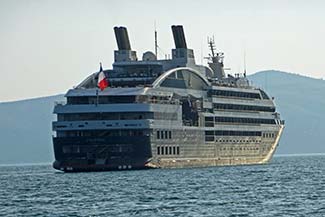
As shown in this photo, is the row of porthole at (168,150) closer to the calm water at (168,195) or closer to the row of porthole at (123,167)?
the row of porthole at (123,167)

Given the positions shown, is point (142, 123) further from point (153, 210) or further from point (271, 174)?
point (153, 210)

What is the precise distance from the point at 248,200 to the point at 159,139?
182 feet

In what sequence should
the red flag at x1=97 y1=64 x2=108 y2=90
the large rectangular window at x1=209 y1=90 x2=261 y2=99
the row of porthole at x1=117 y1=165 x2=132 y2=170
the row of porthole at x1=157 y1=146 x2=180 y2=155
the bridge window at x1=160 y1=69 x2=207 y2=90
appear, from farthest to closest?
the large rectangular window at x1=209 y1=90 x2=261 y2=99 → the bridge window at x1=160 y1=69 x2=207 y2=90 → the row of porthole at x1=157 y1=146 x2=180 y2=155 → the red flag at x1=97 y1=64 x2=108 y2=90 → the row of porthole at x1=117 y1=165 x2=132 y2=170

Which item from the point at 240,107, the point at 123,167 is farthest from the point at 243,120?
the point at 123,167

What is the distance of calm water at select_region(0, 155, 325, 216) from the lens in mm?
84812

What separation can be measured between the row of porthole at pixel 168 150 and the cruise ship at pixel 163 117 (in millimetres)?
107

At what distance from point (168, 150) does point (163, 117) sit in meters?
3.74

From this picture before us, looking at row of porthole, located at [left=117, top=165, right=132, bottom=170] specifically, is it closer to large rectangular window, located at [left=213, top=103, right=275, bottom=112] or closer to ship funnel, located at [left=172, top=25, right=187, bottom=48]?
large rectangular window, located at [left=213, top=103, right=275, bottom=112]

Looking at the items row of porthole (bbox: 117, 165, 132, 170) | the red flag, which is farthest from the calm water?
the red flag

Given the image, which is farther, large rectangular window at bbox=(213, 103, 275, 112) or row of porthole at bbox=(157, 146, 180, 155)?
large rectangular window at bbox=(213, 103, 275, 112)

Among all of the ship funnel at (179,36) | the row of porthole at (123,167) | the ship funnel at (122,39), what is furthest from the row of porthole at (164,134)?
the ship funnel at (122,39)

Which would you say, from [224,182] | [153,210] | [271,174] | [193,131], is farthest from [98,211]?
[193,131]

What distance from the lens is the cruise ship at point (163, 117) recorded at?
143m

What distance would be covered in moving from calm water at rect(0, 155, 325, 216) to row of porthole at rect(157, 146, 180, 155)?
11.0 meters
